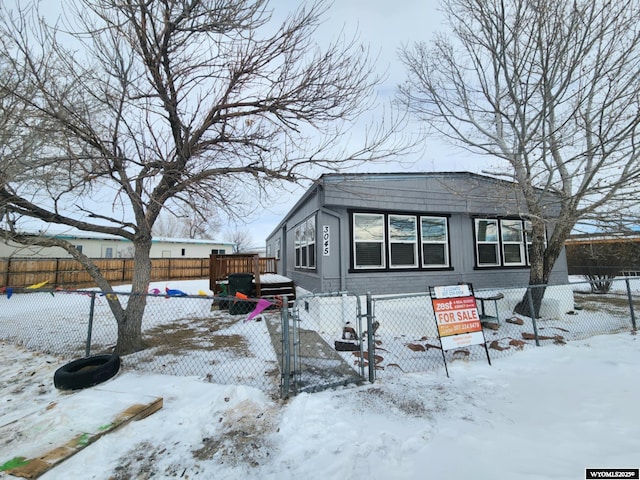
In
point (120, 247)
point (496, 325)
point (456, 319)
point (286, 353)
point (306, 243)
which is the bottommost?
point (496, 325)

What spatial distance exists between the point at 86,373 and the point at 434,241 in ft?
26.2

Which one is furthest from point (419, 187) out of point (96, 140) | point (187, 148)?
point (96, 140)

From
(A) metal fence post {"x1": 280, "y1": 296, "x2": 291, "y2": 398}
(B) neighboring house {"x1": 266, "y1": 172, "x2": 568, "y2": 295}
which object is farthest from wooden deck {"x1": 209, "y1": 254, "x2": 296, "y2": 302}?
(A) metal fence post {"x1": 280, "y1": 296, "x2": 291, "y2": 398}

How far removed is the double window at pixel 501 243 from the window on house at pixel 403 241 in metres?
2.22

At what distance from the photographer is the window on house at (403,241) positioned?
7.93 m

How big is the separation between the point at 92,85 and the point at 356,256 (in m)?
6.39

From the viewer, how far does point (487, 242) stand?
9008 millimetres

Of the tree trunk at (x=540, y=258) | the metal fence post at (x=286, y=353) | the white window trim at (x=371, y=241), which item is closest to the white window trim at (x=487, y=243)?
the tree trunk at (x=540, y=258)

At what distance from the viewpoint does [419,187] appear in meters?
8.06

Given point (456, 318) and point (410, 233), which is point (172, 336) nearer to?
point (456, 318)

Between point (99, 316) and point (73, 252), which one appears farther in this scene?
point (99, 316)

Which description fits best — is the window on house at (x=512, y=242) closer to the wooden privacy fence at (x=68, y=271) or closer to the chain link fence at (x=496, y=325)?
the chain link fence at (x=496, y=325)

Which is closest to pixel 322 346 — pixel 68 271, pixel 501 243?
pixel 501 243

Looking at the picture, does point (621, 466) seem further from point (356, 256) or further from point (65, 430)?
point (356, 256)
